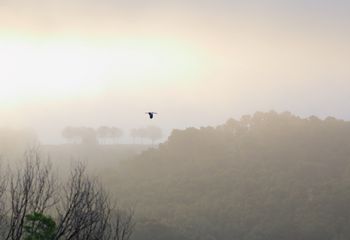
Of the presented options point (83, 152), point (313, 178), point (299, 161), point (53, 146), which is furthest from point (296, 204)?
point (53, 146)

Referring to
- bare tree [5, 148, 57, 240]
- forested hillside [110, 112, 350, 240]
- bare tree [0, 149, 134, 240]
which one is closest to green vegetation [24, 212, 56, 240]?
bare tree [0, 149, 134, 240]

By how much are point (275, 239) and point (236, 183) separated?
831 inches

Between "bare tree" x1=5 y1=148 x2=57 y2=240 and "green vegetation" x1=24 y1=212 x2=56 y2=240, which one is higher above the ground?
"bare tree" x1=5 y1=148 x2=57 y2=240

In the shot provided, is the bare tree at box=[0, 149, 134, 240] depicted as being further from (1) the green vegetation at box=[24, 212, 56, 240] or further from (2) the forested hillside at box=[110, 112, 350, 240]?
(2) the forested hillside at box=[110, 112, 350, 240]

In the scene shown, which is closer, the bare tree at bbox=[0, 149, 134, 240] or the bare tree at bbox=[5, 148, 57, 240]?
the bare tree at bbox=[5, 148, 57, 240]

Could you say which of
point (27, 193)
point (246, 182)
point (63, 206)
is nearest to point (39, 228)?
point (27, 193)

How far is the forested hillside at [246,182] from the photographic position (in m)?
65.7

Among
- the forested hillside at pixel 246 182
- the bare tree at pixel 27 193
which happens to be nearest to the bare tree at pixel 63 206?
the bare tree at pixel 27 193

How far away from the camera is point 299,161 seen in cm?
8888

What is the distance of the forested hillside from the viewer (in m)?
65.7

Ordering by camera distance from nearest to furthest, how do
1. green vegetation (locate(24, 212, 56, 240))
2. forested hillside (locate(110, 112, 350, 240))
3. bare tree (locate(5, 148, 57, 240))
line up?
1. bare tree (locate(5, 148, 57, 240))
2. green vegetation (locate(24, 212, 56, 240))
3. forested hillside (locate(110, 112, 350, 240))

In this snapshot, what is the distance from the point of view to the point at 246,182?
8262 cm

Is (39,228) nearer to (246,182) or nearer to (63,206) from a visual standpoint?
(63,206)

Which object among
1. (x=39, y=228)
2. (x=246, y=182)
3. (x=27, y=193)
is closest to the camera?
(x=27, y=193)
